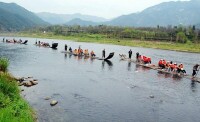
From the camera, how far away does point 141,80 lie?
146 ft

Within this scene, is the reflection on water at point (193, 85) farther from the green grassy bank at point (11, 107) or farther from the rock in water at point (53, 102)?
the green grassy bank at point (11, 107)

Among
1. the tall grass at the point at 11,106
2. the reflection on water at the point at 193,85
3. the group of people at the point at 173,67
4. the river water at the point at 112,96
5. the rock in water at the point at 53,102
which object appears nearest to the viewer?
the tall grass at the point at 11,106

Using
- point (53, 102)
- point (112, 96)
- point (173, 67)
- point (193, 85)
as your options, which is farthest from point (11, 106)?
point (173, 67)

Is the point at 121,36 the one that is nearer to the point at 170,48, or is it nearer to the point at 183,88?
the point at 170,48

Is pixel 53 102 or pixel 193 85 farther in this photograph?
pixel 193 85

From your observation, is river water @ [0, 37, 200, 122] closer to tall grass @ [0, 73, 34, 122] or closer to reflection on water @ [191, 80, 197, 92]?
reflection on water @ [191, 80, 197, 92]

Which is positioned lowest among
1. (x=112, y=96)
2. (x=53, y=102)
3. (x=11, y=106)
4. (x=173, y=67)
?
(x=112, y=96)

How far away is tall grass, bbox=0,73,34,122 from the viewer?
1956 centimetres

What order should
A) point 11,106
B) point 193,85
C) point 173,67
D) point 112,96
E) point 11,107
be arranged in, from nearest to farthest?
point 11,107 < point 11,106 < point 112,96 < point 193,85 < point 173,67

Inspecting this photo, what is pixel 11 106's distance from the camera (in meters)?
22.1

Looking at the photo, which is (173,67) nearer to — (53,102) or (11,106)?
(53,102)

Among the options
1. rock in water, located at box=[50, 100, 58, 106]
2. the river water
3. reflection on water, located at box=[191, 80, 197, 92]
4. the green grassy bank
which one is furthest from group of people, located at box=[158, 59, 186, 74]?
the green grassy bank

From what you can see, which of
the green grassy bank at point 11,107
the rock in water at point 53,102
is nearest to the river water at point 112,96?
the rock in water at point 53,102

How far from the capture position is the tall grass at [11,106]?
19.6 meters
